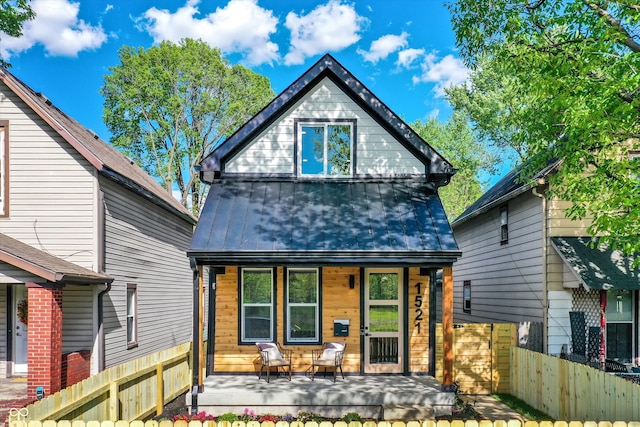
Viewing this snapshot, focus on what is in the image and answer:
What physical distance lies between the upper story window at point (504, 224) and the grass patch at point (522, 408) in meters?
5.55

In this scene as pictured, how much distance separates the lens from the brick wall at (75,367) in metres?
10.9

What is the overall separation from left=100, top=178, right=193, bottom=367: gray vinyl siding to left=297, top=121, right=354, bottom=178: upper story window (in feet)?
17.4

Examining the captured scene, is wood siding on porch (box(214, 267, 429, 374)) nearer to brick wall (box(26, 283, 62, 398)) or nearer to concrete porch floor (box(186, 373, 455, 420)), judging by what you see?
concrete porch floor (box(186, 373, 455, 420))

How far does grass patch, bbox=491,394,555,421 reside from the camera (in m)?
10.3

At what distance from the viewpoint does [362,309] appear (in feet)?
39.0

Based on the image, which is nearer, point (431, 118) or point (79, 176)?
point (79, 176)

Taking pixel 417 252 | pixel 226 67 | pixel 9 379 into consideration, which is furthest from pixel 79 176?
pixel 226 67

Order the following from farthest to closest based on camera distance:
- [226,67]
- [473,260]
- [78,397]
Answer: [226,67] → [473,260] → [78,397]

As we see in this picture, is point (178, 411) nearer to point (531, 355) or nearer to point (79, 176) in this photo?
point (79, 176)

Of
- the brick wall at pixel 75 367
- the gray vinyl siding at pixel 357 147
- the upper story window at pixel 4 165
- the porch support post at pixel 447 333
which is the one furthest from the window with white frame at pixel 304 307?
the upper story window at pixel 4 165

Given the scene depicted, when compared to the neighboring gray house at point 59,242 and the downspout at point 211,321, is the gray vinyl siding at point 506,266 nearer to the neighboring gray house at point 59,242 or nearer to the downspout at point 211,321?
the downspout at point 211,321

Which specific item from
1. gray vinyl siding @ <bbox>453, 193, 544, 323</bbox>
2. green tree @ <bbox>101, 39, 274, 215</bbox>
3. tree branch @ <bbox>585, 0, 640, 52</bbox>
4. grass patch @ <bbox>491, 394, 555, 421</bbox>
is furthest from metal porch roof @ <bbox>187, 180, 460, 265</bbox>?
green tree @ <bbox>101, 39, 274, 215</bbox>

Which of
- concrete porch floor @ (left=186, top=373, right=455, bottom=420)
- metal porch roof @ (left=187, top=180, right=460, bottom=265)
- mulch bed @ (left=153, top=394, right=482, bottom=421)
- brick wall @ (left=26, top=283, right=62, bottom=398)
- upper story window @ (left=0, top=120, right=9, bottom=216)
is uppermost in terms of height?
upper story window @ (left=0, top=120, right=9, bottom=216)

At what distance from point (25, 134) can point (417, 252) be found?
10187mm
